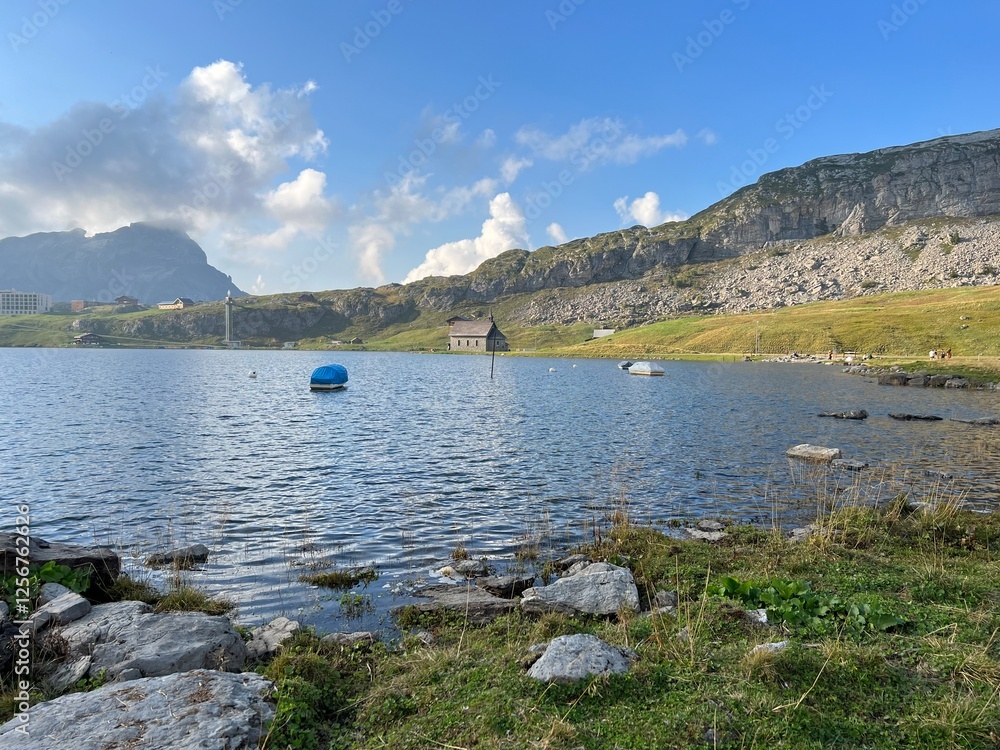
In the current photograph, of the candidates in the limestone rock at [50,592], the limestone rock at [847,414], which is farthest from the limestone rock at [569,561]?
the limestone rock at [847,414]

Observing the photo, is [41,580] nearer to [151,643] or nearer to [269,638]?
[151,643]

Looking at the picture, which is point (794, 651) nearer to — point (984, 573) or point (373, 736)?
point (373, 736)

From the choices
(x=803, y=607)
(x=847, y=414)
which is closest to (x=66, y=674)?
(x=803, y=607)

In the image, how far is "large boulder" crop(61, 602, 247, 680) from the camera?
353 inches

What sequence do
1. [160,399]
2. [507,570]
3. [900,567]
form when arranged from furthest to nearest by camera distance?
1. [160,399]
2. [507,570]
3. [900,567]

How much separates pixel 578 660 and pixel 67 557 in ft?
41.8

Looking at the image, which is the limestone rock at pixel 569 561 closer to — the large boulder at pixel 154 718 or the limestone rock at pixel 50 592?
the large boulder at pixel 154 718

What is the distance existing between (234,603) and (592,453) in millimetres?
25226

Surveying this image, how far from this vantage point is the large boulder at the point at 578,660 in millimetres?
7812

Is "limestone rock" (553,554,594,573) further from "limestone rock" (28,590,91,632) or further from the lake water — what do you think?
"limestone rock" (28,590,91,632)

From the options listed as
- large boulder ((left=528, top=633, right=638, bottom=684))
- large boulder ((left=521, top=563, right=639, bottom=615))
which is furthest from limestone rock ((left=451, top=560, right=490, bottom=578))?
large boulder ((left=528, top=633, right=638, bottom=684))

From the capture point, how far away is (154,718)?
6.79 m

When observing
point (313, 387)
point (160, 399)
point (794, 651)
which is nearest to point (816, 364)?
point (313, 387)

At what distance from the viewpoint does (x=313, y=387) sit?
270 ft
